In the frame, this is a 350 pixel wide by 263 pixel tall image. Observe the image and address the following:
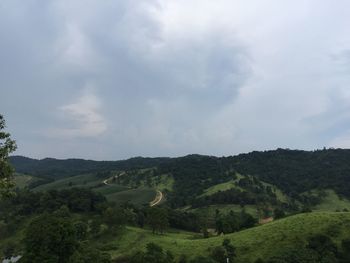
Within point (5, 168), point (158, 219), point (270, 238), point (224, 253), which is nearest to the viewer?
point (5, 168)

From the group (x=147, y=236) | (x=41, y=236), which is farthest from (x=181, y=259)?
(x=41, y=236)

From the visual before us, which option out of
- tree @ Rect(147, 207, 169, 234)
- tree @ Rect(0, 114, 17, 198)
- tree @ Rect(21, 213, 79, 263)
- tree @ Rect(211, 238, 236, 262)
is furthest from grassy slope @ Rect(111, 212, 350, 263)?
tree @ Rect(0, 114, 17, 198)

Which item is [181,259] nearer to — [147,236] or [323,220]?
[147,236]

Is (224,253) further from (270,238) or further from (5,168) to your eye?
(5,168)

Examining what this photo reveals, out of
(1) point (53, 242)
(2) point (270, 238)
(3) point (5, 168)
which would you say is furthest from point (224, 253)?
(3) point (5, 168)

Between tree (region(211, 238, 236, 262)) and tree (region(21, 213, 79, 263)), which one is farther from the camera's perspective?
tree (region(211, 238, 236, 262))

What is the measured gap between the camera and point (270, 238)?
12769 centimetres

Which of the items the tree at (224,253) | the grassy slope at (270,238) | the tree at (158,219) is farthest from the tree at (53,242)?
the tree at (158,219)

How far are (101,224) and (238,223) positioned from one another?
57991 mm

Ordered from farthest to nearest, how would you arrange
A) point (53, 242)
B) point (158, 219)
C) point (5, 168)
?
point (158, 219) < point (53, 242) < point (5, 168)

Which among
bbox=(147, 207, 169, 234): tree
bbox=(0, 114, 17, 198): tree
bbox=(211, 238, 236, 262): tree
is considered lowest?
bbox=(211, 238, 236, 262): tree

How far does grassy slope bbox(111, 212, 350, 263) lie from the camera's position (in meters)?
123

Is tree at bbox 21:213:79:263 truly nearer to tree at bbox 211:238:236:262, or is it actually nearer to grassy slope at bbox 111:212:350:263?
grassy slope at bbox 111:212:350:263

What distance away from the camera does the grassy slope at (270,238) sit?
403 feet
